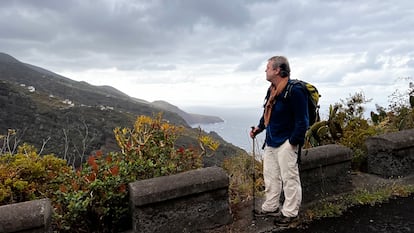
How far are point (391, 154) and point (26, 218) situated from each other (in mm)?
5126

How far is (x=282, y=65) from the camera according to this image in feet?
13.5

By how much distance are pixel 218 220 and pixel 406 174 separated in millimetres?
3530

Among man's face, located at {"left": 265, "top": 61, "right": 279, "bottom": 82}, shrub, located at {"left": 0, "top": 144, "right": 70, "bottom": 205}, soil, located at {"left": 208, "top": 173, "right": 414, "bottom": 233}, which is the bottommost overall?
soil, located at {"left": 208, "top": 173, "right": 414, "bottom": 233}

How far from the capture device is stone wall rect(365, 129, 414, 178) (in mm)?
5801

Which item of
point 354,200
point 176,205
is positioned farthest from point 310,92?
point 176,205

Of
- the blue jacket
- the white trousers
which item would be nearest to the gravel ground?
the white trousers

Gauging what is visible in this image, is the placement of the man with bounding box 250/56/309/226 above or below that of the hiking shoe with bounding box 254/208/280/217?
above

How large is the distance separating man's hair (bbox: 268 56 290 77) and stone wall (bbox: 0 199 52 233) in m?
2.68

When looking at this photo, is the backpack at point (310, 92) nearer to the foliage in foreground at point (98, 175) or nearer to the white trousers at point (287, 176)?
the white trousers at point (287, 176)

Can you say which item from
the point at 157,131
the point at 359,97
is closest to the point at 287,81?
the point at 157,131

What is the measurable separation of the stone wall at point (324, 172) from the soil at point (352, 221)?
487 millimetres

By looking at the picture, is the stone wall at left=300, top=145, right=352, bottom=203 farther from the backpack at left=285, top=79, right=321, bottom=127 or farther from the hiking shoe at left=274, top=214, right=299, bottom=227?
the backpack at left=285, top=79, right=321, bottom=127

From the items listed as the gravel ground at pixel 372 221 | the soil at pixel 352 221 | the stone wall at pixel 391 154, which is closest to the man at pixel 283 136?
the soil at pixel 352 221

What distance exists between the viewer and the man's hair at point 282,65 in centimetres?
411
